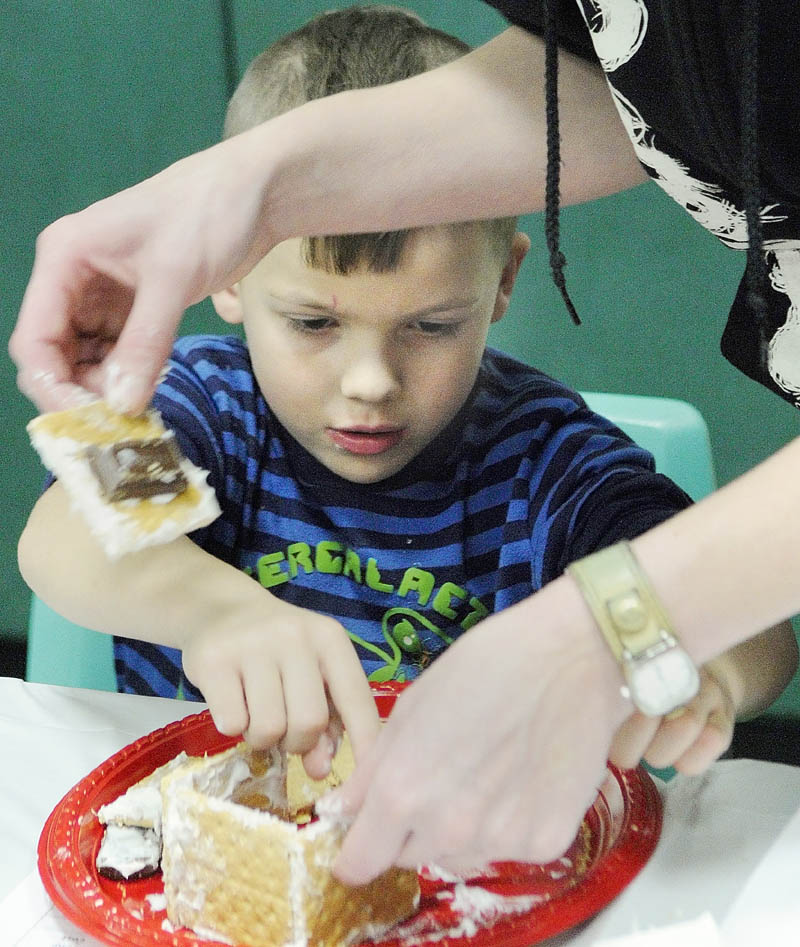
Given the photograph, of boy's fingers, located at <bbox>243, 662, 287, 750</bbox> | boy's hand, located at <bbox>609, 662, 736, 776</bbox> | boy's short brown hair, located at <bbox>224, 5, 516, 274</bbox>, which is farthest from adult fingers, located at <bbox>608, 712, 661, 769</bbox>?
boy's short brown hair, located at <bbox>224, 5, 516, 274</bbox>

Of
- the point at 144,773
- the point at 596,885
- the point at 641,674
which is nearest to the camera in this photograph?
the point at 641,674

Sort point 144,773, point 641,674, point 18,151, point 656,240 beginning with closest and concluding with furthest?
point 641,674, point 144,773, point 656,240, point 18,151

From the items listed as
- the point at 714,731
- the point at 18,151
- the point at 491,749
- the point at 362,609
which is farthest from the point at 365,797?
the point at 18,151

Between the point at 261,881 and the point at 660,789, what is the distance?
295 mm

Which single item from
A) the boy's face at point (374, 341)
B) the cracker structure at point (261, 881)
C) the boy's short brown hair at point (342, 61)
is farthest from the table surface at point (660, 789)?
the boy's short brown hair at point (342, 61)

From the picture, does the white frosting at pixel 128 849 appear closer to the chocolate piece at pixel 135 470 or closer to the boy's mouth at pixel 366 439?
the chocolate piece at pixel 135 470

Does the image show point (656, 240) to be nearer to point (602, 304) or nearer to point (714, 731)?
point (602, 304)

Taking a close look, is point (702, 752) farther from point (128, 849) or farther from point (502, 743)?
point (128, 849)

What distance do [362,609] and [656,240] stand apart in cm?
91

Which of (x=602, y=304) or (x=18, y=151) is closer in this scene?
(x=602, y=304)

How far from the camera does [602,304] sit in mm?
1863

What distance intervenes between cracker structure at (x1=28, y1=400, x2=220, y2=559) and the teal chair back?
0.41 metres

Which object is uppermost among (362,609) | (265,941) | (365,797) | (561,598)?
(561,598)

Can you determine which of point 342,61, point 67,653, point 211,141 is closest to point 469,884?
point 67,653
